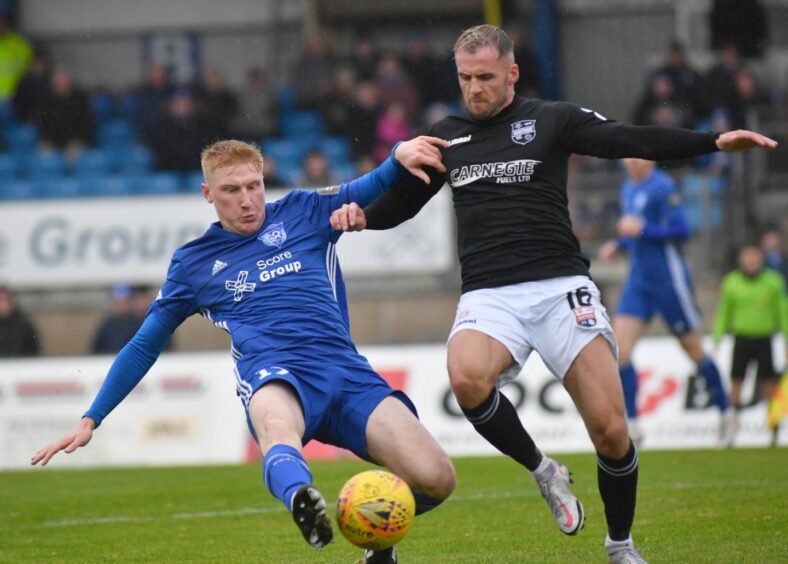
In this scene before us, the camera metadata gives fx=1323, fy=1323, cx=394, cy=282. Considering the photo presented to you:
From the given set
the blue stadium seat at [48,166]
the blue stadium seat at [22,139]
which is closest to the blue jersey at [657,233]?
the blue stadium seat at [48,166]

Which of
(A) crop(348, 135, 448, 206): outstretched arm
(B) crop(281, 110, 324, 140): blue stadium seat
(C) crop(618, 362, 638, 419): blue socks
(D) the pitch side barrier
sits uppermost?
(A) crop(348, 135, 448, 206): outstretched arm

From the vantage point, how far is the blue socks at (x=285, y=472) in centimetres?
566

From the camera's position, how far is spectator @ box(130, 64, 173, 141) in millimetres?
21562

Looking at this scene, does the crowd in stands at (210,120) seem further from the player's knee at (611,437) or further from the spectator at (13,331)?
the player's knee at (611,437)

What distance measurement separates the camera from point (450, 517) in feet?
29.5

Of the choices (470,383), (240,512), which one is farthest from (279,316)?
(240,512)

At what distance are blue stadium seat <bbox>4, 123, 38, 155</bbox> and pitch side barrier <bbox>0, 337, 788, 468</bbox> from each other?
7188 mm

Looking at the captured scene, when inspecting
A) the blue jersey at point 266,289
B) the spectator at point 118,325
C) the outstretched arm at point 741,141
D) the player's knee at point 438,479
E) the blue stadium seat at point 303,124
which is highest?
the outstretched arm at point 741,141

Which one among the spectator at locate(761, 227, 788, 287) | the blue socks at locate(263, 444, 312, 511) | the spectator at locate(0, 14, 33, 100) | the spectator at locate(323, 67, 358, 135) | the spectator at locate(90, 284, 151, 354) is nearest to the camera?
the blue socks at locate(263, 444, 312, 511)

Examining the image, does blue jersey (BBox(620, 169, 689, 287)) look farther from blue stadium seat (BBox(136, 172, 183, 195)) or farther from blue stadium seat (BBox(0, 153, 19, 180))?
blue stadium seat (BBox(0, 153, 19, 180))

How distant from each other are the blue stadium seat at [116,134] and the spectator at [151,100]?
0.27 metres

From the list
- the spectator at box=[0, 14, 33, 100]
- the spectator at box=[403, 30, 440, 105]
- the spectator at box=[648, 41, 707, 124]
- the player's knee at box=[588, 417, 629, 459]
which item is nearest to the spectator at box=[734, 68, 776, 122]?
the spectator at box=[648, 41, 707, 124]

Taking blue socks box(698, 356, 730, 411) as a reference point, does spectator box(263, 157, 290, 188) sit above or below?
above

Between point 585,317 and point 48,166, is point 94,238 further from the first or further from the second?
point 585,317
